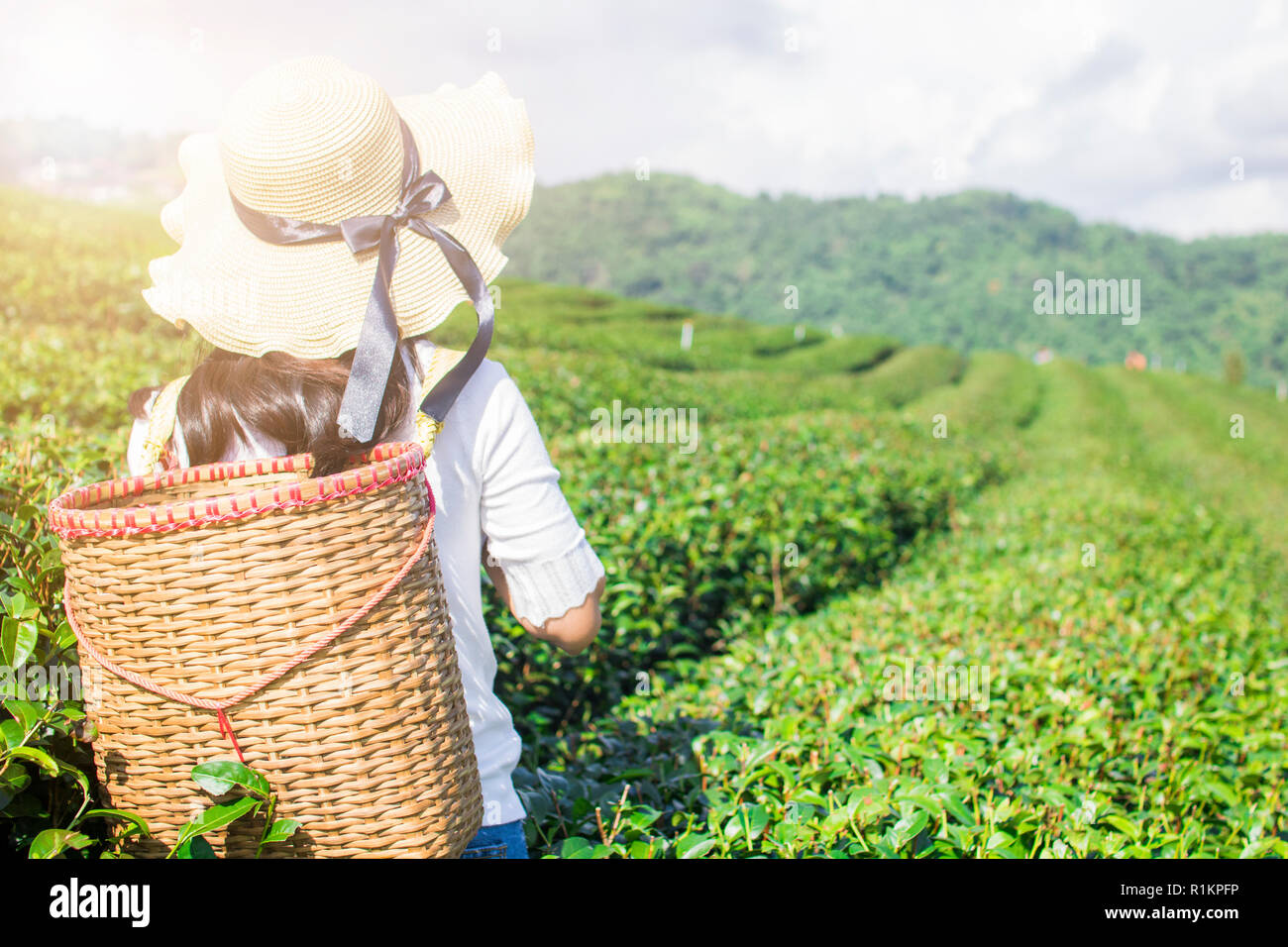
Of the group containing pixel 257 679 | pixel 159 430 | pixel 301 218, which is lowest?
pixel 257 679

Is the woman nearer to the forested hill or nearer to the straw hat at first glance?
the straw hat

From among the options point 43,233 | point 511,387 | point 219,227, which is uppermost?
point 43,233

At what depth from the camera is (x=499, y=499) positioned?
1331mm

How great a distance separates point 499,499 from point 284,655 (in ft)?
1.29

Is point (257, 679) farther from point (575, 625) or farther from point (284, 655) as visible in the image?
point (575, 625)

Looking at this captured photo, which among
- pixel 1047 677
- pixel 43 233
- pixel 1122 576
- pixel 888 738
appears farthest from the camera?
pixel 43 233

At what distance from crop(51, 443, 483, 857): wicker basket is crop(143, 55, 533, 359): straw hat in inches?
10.8

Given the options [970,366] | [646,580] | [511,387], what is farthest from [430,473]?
[970,366]

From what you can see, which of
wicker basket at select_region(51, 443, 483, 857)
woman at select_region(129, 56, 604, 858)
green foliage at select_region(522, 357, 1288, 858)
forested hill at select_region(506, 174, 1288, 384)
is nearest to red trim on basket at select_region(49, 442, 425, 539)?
wicker basket at select_region(51, 443, 483, 857)

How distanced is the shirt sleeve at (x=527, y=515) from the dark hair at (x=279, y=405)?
0.48 feet

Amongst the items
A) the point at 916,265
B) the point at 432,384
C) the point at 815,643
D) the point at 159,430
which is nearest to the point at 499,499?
the point at 432,384

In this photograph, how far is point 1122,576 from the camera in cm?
507
